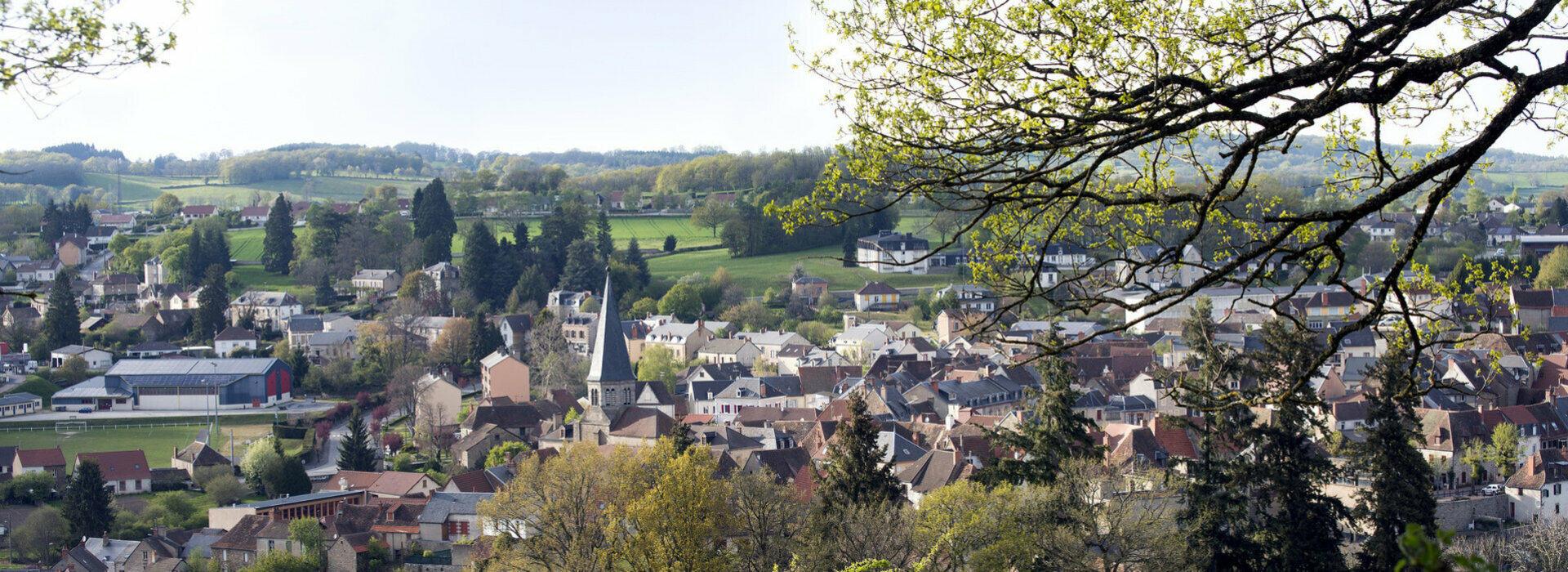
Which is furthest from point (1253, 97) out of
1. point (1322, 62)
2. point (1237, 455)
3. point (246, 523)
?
point (246, 523)

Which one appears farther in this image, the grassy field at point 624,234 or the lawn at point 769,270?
the grassy field at point 624,234

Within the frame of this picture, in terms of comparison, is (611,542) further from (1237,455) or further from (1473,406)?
(1473,406)

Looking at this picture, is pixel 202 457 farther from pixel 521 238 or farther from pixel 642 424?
pixel 521 238

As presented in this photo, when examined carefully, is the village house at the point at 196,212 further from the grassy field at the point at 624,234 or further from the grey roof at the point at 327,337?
the grey roof at the point at 327,337

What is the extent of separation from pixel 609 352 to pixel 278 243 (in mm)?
45621

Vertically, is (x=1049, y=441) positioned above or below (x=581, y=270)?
above

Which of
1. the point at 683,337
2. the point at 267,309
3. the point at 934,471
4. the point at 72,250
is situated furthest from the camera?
the point at 72,250

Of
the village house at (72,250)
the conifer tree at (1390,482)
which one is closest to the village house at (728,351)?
the conifer tree at (1390,482)

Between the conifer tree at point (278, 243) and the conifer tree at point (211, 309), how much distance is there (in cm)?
1145

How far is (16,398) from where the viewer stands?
52.1m

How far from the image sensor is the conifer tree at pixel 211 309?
6562cm

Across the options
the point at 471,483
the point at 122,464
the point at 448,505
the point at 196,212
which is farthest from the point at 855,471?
the point at 196,212

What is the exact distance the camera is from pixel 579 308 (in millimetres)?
69312

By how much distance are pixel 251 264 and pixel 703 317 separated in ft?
104
